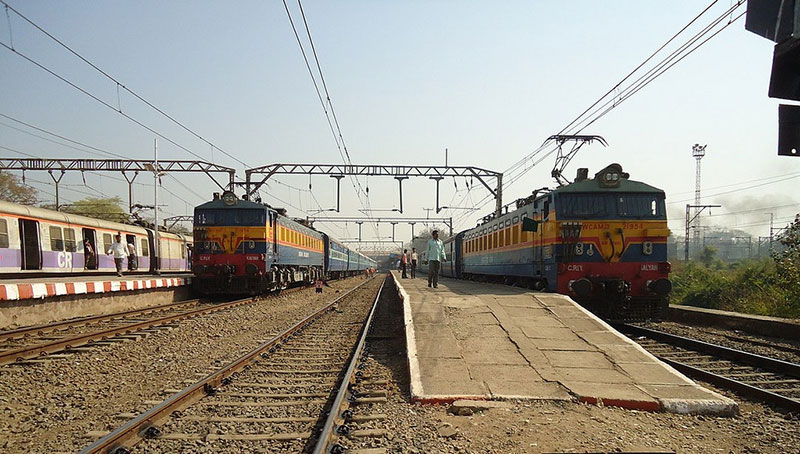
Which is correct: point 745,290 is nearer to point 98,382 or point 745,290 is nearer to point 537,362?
point 537,362

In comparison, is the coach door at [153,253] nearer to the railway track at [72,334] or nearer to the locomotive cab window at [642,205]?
the railway track at [72,334]

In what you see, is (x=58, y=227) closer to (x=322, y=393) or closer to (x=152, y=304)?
(x=152, y=304)

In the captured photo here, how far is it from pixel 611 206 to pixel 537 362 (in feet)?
23.6

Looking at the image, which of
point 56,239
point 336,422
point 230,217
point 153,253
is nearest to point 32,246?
point 56,239

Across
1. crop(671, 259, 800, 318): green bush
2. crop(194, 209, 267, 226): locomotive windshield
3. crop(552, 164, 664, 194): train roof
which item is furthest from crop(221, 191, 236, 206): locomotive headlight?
crop(671, 259, 800, 318): green bush

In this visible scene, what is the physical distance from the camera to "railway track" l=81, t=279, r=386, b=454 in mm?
4453

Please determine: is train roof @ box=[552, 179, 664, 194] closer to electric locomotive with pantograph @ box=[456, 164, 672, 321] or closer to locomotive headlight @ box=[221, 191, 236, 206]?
electric locomotive with pantograph @ box=[456, 164, 672, 321]

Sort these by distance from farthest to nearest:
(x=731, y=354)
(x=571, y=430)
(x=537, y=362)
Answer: (x=731, y=354) < (x=537, y=362) < (x=571, y=430)

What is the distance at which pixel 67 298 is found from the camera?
13.4m

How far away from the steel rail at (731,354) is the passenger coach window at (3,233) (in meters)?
17.9

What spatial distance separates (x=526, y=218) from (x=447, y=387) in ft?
31.5

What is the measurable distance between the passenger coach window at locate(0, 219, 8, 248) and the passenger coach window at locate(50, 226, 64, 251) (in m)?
2.52

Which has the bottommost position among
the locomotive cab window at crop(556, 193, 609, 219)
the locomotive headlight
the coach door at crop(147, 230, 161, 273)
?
the coach door at crop(147, 230, 161, 273)

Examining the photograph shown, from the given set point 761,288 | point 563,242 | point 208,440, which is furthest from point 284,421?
point 761,288
